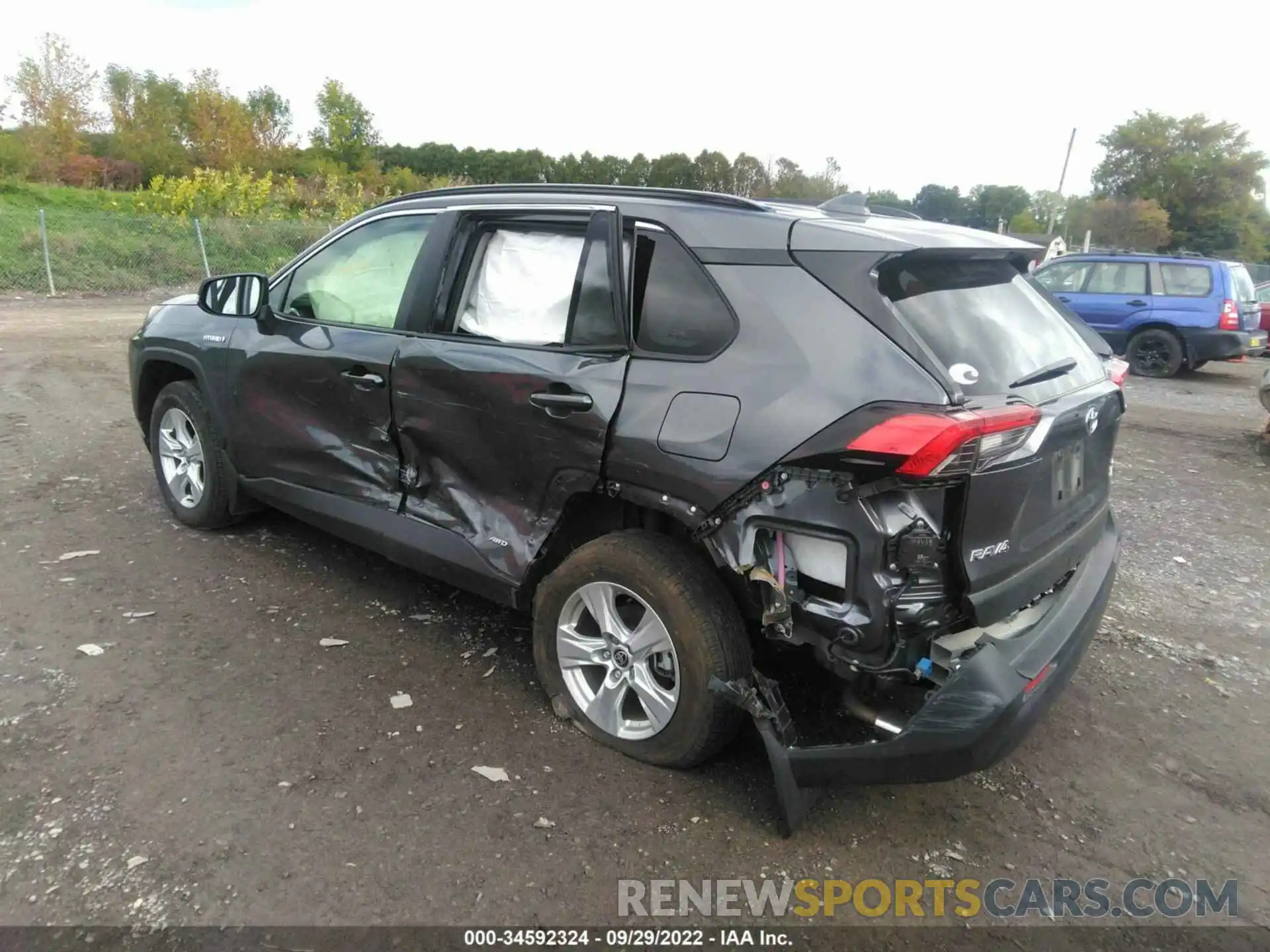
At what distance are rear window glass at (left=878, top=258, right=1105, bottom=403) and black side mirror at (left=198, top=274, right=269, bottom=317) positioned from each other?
124 inches

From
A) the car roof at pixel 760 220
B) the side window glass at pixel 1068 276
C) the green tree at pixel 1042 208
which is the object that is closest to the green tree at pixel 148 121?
the side window glass at pixel 1068 276

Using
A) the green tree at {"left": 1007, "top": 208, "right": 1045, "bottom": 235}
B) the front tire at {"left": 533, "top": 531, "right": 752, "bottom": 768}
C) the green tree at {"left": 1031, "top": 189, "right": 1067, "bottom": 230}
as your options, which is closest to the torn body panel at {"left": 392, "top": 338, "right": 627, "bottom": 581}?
the front tire at {"left": 533, "top": 531, "right": 752, "bottom": 768}

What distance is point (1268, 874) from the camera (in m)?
2.65

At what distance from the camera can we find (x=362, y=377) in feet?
12.1

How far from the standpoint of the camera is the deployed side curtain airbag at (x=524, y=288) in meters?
3.22

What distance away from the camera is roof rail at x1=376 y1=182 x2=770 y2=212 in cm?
299

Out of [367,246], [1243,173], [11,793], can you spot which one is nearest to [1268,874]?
[11,793]

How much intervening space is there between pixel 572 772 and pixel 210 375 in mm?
2948

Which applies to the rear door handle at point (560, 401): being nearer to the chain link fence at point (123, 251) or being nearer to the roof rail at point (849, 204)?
the roof rail at point (849, 204)

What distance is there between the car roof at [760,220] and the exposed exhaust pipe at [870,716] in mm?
1338

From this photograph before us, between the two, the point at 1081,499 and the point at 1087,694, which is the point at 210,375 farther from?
the point at 1087,694

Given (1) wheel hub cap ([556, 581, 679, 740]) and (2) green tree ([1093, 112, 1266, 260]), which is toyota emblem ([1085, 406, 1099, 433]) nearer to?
(1) wheel hub cap ([556, 581, 679, 740])

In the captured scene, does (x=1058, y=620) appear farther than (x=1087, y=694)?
No

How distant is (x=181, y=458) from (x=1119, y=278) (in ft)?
42.3
